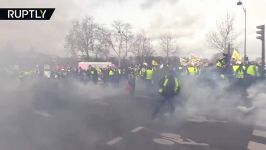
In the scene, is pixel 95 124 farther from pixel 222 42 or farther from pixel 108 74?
pixel 222 42

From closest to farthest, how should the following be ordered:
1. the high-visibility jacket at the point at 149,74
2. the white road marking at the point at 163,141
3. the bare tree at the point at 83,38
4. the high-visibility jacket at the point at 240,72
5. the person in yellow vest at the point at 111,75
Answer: the white road marking at the point at 163,141 < the high-visibility jacket at the point at 240,72 < the high-visibility jacket at the point at 149,74 < the person in yellow vest at the point at 111,75 < the bare tree at the point at 83,38

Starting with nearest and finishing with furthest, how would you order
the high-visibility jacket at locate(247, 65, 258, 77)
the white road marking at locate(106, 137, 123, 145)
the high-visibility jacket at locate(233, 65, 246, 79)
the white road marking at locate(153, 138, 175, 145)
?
the white road marking at locate(106, 137, 123, 145)
the white road marking at locate(153, 138, 175, 145)
the high-visibility jacket at locate(247, 65, 258, 77)
the high-visibility jacket at locate(233, 65, 246, 79)

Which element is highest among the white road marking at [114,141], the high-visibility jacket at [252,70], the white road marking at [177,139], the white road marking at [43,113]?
the high-visibility jacket at [252,70]

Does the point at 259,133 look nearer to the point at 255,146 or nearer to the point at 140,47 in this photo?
the point at 255,146

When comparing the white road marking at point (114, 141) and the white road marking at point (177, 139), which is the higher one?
the white road marking at point (114, 141)

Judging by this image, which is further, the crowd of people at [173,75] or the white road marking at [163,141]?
the crowd of people at [173,75]

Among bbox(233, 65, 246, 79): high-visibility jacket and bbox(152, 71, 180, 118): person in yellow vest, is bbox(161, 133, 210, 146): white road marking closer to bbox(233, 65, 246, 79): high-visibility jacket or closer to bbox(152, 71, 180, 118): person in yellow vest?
bbox(152, 71, 180, 118): person in yellow vest

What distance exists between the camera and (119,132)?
931 cm

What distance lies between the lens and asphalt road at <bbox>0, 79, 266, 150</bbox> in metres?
7.92

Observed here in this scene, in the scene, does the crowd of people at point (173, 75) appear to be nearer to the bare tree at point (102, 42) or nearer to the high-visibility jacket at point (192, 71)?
the high-visibility jacket at point (192, 71)

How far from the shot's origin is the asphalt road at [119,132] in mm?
7918

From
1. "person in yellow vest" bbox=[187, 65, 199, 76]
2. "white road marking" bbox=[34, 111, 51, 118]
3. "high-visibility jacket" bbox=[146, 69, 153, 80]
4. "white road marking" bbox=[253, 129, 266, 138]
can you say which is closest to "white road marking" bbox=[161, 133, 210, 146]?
"white road marking" bbox=[253, 129, 266, 138]

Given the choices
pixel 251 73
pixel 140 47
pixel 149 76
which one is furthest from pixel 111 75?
pixel 140 47

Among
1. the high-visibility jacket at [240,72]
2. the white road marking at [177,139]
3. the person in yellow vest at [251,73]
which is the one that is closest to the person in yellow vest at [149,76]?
the high-visibility jacket at [240,72]
